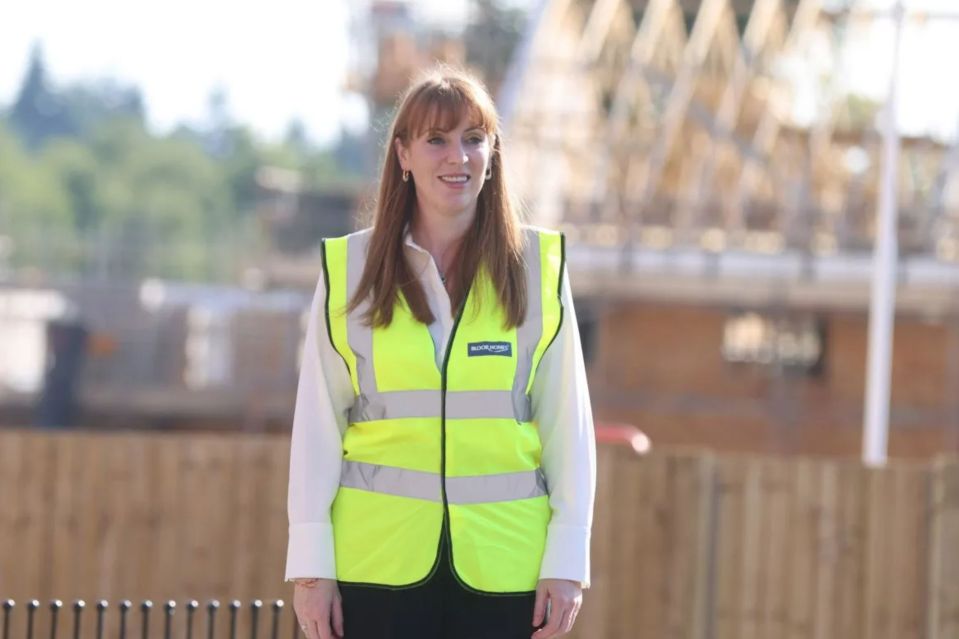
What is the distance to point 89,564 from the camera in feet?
38.8

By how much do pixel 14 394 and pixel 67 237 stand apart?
15370mm

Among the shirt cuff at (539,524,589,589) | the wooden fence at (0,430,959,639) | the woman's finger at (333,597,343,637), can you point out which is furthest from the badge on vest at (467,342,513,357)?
the wooden fence at (0,430,959,639)

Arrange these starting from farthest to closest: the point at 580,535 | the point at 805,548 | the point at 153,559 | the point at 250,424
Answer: the point at 250,424 → the point at 153,559 → the point at 805,548 → the point at 580,535

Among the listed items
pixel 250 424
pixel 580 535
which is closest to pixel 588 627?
pixel 580 535

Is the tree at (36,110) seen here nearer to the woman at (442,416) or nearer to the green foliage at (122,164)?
the green foliage at (122,164)

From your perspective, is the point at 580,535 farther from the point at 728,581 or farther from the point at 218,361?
the point at 218,361

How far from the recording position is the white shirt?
4.07 m

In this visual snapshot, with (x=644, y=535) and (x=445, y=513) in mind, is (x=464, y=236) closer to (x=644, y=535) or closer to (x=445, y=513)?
(x=445, y=513)

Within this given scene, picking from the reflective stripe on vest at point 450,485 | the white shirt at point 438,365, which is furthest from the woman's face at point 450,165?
the reflective stripe on vest at point 450,485

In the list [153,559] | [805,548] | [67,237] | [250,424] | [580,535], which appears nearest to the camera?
[580,535]

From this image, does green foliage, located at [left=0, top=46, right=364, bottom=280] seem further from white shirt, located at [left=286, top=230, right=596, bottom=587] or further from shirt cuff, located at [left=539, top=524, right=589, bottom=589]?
shirt cuff, located at [left=539, top=524, right=589, bottom=589]

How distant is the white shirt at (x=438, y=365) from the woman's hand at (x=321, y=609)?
3cm

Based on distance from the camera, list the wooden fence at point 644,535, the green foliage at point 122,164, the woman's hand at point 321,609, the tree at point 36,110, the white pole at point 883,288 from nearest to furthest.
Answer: the woman's hand at point 321,609
the wooden fence at point 644,535
the white pole at point 883,288
the green foliage at point 122,164
the tree at point 36,110

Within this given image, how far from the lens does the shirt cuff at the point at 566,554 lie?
13.3ft
